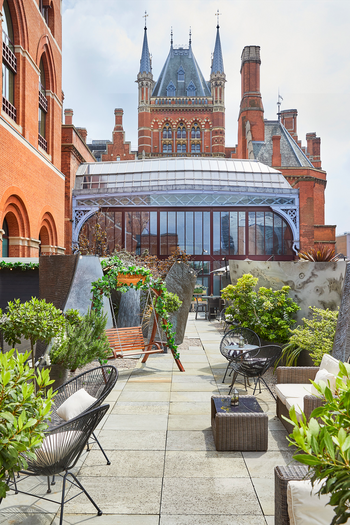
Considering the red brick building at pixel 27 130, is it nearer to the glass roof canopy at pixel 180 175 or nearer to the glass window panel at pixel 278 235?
the glass roof canopy at pixel 180 175

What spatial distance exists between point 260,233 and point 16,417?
2540 centimetres

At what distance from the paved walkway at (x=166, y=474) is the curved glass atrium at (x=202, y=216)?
20347mm

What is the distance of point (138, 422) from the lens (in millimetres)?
5023

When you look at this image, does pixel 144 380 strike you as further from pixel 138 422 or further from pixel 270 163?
pixel 270 163

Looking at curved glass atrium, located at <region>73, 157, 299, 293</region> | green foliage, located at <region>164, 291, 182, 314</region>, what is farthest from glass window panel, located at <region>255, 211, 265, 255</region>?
green foliage, located at <region>164, 291, 182, 314</region>

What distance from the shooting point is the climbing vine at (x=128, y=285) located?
7.82 m

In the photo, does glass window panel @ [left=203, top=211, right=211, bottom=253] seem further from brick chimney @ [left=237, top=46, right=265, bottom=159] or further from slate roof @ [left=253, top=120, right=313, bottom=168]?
brick chimney @ [left=237, top=46, right=265, bottom=159]

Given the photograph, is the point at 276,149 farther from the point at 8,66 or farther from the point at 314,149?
the point at 8,66

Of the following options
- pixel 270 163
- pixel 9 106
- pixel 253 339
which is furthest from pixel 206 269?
pixel 253 339

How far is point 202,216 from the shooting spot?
26484mm

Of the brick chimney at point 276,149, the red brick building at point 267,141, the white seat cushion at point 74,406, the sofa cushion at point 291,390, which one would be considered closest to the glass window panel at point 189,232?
the red brick building at point 267,141

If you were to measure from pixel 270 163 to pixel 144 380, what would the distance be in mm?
30565

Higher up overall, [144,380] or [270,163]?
[270,163]

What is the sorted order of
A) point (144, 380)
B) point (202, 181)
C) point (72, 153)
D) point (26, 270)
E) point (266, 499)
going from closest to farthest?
point (266, 499) < point (144, 380) < point (26, 270) < point (72, 153) < point (202, 181)
